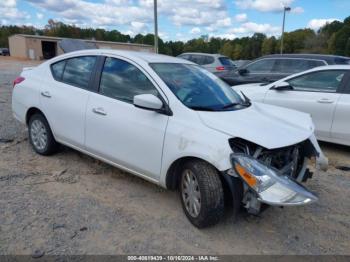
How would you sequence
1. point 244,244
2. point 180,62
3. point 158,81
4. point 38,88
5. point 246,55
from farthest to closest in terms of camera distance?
point 246,55 → point 38,88 → point 180,62 → point 158,81 → point 244,244

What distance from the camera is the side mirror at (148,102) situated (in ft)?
10.5

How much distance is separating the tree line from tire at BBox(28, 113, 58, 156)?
61247 mm

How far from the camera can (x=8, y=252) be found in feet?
8.73

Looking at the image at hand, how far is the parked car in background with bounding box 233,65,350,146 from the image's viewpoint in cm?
532

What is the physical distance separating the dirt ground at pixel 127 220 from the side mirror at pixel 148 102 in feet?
3.66

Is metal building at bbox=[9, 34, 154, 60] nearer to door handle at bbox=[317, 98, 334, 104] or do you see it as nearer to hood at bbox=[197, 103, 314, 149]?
door handle at bbox=[317, 98, 334, 104]

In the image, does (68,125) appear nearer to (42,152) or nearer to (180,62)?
(42,152)

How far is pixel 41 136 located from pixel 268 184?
11.4 feet

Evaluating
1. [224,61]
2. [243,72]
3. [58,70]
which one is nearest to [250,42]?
[224,61]

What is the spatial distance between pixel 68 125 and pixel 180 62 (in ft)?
5.48

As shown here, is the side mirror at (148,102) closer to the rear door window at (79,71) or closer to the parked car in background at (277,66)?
the rear door window at (79,71)

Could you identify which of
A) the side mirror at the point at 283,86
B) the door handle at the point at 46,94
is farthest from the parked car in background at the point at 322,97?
the door handle at the point at 46,94

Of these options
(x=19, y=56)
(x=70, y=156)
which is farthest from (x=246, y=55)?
(x=70, y=156)

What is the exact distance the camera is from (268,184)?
2658 millimetres
